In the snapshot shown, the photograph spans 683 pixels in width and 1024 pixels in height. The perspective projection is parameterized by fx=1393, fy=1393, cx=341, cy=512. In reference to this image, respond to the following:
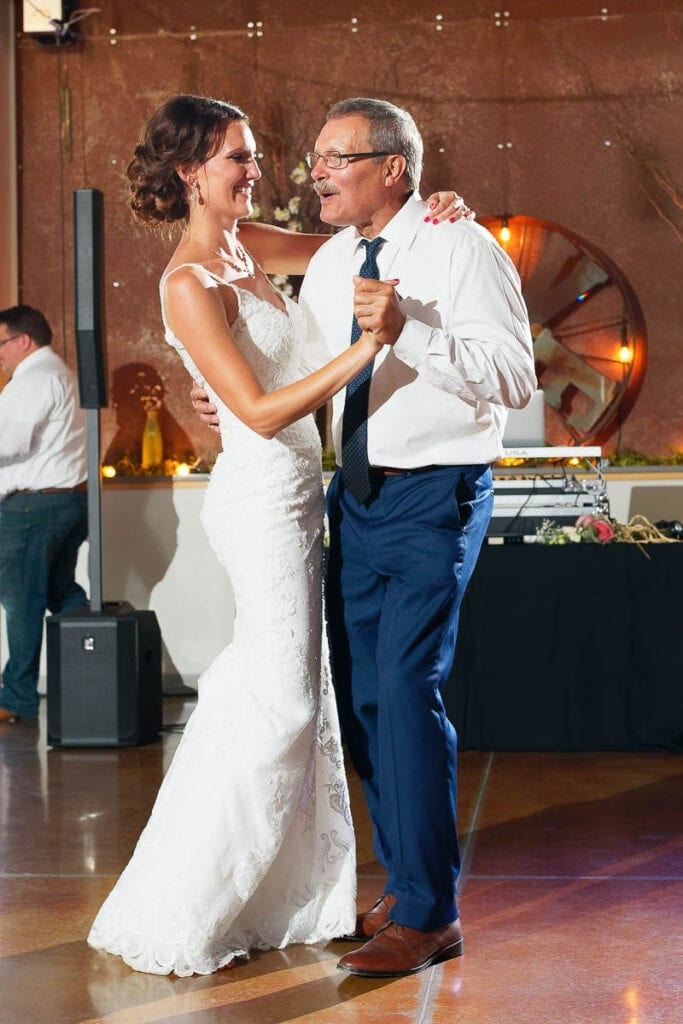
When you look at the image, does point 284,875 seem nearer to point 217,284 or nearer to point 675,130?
point 217,284

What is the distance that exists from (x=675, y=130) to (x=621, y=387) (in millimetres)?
1367

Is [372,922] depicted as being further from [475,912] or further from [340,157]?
[340,157]

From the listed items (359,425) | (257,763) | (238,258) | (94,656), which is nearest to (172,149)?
(238,258)

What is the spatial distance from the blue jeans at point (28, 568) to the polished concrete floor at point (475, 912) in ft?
3.59

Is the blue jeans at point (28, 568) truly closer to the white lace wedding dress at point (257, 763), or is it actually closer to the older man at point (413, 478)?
the white lace wedding dress at point (257, 763)

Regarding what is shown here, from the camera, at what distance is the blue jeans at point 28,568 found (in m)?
6.17

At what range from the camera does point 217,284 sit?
2.93 meters

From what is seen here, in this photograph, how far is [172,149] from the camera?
3033mm

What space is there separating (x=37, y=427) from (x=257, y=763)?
3.63 m

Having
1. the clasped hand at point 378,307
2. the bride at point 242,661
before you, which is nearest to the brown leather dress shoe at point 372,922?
the bride at point 242,661

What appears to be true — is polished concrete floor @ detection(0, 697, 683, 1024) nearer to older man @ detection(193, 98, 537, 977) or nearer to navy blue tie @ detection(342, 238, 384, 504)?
older man @ detection(193, 98, 537, 977)

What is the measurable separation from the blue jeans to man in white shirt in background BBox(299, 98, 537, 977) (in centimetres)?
351

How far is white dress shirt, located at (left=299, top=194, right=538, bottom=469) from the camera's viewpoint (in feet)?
8.75

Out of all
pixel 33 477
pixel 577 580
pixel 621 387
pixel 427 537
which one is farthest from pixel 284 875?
pixel 621 387
